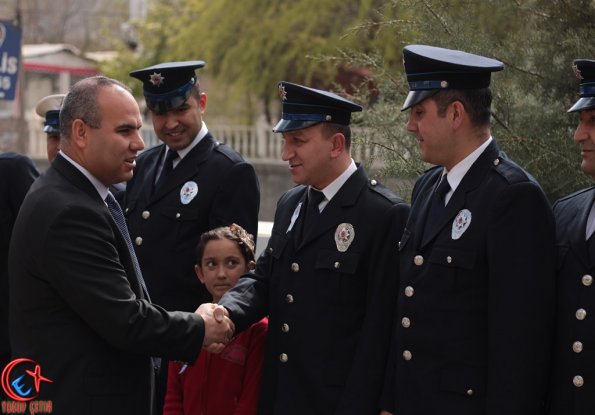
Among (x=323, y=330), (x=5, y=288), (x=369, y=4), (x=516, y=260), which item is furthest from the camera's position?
(x=369, y=4)

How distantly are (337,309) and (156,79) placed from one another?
5.79 feet

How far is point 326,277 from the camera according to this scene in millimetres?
3955

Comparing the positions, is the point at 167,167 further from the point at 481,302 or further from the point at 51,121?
the point at 481,302

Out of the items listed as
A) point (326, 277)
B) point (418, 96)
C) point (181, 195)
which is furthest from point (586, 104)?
point (181, 195)

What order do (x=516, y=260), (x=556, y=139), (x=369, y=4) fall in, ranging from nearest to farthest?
(x=516, y=260)
(x=556, y=139)
(x=369, y=4)

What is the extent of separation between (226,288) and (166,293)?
50 cm

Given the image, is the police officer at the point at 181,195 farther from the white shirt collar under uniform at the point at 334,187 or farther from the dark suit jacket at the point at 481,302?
the dark suit jacket at the point at 481,302

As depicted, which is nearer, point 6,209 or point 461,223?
point 461,223

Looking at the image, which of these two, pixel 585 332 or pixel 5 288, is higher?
pixel 585 332

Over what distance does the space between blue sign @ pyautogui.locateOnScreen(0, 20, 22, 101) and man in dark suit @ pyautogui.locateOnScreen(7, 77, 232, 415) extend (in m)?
8.28

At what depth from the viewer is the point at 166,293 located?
196 inches

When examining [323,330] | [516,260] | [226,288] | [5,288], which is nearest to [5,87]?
[5,288]

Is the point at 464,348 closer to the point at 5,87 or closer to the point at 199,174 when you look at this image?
the point at 199,174

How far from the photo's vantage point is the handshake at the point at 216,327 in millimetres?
3973
